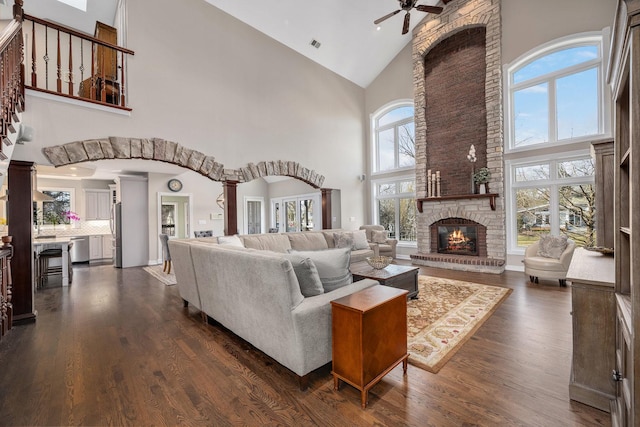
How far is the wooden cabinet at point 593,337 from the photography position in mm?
1656

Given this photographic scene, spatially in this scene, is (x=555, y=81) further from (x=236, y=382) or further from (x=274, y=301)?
(x=236, y=382)

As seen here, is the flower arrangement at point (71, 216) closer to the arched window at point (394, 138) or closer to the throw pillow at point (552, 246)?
the arched window at point (394, 138)

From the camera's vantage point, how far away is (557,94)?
543 cm

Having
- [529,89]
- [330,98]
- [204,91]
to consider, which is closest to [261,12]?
[204,91]

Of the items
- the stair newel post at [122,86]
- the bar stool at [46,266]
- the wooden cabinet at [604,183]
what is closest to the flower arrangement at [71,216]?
the bar stool at [46,266]

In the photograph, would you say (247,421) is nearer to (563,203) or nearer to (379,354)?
(379,354)

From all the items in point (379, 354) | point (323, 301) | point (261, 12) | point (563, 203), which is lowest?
point (379, 354)

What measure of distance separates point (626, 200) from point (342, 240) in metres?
4.46

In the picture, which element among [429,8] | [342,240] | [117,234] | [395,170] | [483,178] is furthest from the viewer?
[395,170]

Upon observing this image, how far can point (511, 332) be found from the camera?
2881mm

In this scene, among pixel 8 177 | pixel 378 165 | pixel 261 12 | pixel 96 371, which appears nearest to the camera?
pixel 96 371

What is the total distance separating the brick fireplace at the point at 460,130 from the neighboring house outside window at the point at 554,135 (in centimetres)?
35

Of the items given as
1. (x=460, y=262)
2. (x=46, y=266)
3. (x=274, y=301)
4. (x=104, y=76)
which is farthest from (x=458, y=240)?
(x=46, y=266)

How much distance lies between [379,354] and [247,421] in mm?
923
